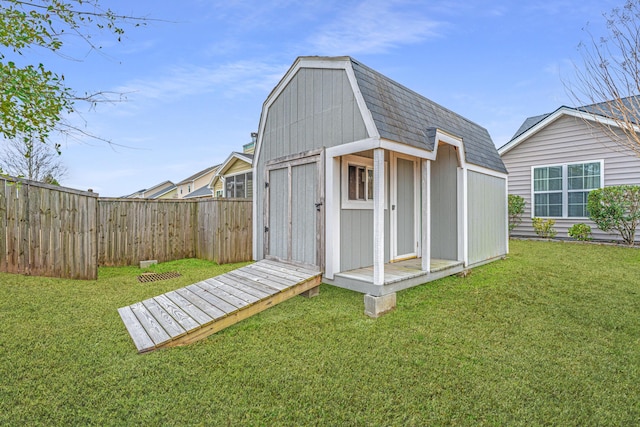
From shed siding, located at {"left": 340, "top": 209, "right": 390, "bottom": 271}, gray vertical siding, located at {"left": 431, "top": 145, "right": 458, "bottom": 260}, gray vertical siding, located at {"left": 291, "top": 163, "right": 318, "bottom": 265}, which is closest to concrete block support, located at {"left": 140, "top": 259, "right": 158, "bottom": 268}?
gray vertical siding, located at {"left": 291, "top": 163, "right": 318, "bottom": 265}

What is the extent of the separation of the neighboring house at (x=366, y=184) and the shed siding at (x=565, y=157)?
4843mm

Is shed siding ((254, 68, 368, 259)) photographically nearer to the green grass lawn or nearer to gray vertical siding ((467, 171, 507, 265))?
the green grass lawn

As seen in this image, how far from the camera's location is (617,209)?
8.18 metres

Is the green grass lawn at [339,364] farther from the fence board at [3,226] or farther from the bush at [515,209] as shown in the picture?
the bush at [515,209]

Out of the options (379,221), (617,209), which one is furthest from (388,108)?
(617,209)

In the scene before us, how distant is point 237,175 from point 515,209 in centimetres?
1206

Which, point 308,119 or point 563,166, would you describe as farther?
point 563,166

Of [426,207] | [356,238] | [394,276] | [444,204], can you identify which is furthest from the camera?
[444,204]

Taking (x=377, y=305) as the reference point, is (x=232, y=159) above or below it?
above

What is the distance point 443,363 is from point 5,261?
6.60m

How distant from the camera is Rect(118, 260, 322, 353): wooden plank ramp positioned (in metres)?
3.08

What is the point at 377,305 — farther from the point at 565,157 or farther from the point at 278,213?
the point at 565,157

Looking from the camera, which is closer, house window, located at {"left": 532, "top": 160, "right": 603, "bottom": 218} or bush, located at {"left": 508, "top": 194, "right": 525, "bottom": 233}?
house window, located at {"left": 532, "top": 160, "right": 603, "bottom": 218}

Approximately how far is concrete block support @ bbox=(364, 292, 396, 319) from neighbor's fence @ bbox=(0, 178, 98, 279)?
202 inches
